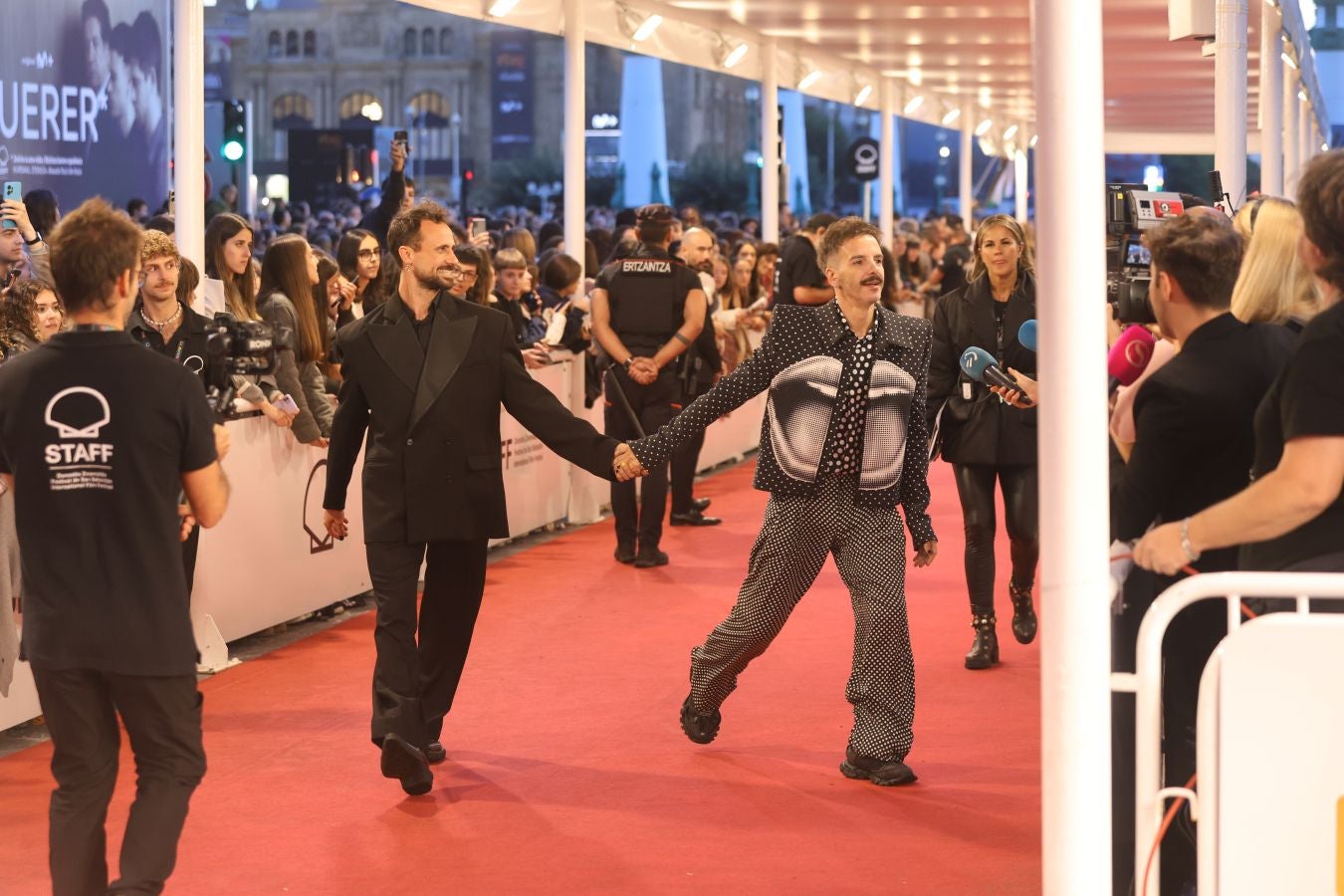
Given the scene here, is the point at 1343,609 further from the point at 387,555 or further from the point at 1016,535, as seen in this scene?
the point at 1016,535

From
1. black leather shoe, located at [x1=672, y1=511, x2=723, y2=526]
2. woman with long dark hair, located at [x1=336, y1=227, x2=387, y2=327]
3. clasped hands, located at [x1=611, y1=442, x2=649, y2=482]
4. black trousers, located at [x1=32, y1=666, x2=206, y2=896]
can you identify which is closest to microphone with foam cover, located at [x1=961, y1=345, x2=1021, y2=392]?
clasped hands, located at [x1=611, y1=442, x2=649, y2=482]

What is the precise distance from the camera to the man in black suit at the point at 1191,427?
12.8 ft

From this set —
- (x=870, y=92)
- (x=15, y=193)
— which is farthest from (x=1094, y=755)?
(x=870, y=92)

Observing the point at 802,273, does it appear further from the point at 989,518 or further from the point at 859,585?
the point at 859,585

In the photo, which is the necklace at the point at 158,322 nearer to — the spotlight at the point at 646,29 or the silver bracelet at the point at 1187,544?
the silver bracelet at the point at 1187,544

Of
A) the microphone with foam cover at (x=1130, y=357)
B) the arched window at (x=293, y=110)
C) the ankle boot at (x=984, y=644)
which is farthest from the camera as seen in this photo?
the arched window at (x=293, y=110)

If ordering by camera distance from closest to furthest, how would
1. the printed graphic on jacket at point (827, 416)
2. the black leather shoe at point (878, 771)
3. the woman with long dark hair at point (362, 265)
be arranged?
the printed graphic on jacket at point (827, 416), the black leather shoe at point (878, 771), the woman with long dark hair at point (362, 265)

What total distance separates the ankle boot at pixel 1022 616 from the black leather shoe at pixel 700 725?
1906 millimetres

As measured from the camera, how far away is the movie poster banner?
14.4m

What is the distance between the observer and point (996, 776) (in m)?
5.80

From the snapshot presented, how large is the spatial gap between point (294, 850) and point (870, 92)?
17557 millimetres

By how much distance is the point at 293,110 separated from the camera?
71312 millimetres

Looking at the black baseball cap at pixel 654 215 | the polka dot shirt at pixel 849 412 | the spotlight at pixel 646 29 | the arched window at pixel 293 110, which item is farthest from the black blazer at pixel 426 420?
the arched window at pixel 293 110

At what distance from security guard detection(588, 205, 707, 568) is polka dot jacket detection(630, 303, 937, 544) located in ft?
13.0
